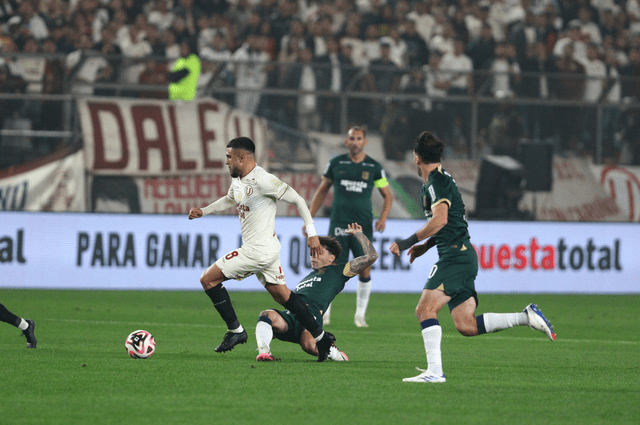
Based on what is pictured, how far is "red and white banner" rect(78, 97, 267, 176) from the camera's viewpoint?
1559cm

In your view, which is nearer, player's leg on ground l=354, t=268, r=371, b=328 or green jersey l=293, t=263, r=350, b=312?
green jersey l=293, t=263, r=350, b=312

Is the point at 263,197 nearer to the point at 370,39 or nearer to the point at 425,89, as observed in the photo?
the point at 425,89

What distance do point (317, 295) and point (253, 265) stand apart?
2.34 ft

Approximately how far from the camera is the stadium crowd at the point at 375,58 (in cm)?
1592

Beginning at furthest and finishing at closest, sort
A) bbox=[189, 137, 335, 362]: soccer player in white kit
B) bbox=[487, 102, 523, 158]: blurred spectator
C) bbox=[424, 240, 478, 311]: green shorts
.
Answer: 1. bbox=[487, 102, 523, 158]: blurred spectator
2. bbox=[189, 137, 335, 362]: soccer player in white kit
3. bbox=[424, 240, 478, 311]: green shorts

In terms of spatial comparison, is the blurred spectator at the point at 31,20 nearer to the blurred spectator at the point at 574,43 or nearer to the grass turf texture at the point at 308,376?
the grass turf texture at the point at 308,376

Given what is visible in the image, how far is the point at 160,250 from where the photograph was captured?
1574 cm

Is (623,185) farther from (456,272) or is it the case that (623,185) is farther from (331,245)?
(456,272)

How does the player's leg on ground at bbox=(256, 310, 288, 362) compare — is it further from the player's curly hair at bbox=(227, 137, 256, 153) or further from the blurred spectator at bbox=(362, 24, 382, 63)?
the blurred spectator at bbox=(362, 24, 382, 63)

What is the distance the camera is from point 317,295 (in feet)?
27.6

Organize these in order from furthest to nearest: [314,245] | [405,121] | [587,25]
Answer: [587,25]
[405,121]
[314,245]

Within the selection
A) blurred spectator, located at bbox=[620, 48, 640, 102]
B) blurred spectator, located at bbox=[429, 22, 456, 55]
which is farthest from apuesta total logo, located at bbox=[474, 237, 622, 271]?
blurred spectator, located at bbox=[429, 22, 456, 55]

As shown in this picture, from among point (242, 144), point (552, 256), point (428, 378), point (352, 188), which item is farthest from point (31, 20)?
point (428, 378)

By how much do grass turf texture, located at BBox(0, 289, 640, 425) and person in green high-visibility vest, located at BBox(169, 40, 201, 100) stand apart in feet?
15.8
